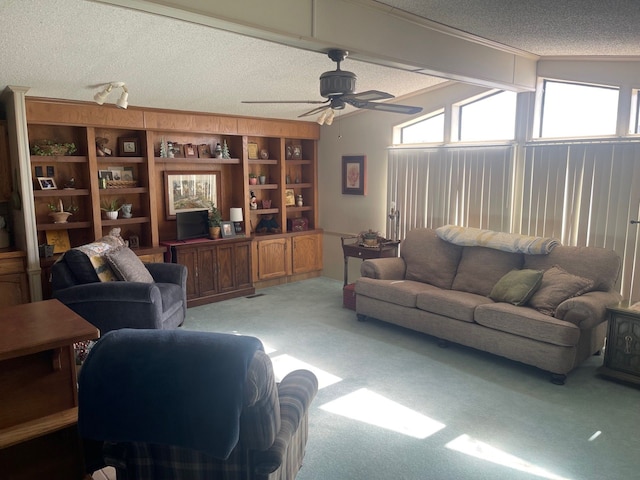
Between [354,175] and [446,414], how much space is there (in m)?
4.11

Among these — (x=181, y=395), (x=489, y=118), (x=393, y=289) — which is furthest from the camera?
(x=489, y=118)

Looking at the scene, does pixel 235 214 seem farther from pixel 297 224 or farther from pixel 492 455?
pixel 492 455

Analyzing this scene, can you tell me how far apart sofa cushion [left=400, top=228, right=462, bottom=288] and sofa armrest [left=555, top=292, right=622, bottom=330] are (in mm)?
1372

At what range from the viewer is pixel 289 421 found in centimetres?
199

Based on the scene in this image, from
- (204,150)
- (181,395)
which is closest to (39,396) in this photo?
(181,395)

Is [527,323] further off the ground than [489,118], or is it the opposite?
[489,118]

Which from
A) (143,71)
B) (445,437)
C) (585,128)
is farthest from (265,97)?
(445,437)

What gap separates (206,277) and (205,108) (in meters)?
2.04

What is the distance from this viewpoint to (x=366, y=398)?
3.37 m

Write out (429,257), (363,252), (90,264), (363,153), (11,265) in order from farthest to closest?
(363,153), (363,252), (429,257), (11,265), (90,264)

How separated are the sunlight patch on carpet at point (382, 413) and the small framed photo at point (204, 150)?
3.90m

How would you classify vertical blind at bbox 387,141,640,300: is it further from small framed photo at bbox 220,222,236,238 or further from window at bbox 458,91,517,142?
small framed photo at bbox 220,222,236,238

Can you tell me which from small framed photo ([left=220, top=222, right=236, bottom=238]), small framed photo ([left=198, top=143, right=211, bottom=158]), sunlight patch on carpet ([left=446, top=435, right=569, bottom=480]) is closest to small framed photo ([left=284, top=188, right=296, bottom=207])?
small framed photo ([left=220, top=222, right=236, bottom=238])

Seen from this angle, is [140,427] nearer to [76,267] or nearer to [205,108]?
[76,267]
